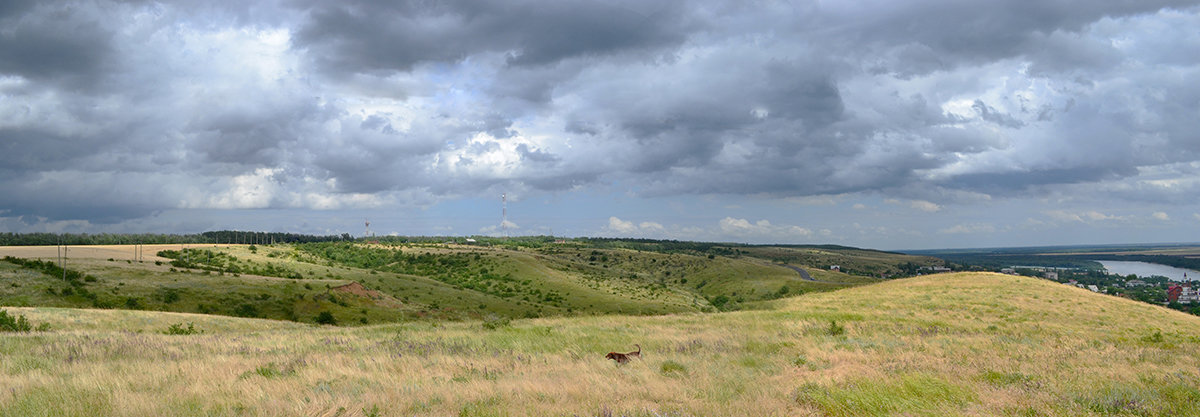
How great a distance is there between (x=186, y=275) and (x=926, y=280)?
8331cm

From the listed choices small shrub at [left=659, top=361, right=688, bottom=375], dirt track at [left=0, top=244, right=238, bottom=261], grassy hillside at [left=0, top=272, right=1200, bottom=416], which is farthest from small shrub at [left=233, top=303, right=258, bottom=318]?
small shrub at [left=659, top=361, right=688, bottom=375]

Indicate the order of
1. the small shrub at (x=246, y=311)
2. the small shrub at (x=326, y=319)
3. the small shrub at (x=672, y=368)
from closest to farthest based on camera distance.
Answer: the small shrub at (x=672, y=368) → the small shrub at (x=326, y=319) → the small shrub at (x=246, y=311)

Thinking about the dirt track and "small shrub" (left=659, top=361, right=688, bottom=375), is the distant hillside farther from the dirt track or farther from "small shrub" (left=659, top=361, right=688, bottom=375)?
"small shrub" (left=659, top=361, right=688, bottom=375)

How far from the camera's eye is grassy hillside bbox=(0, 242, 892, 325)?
54750 millimetres

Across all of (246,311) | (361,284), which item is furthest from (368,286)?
(246,311)

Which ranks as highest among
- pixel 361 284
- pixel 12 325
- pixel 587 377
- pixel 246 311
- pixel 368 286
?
pixel 587 377

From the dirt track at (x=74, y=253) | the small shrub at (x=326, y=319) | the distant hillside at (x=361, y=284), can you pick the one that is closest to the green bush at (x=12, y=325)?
the small shrub at (x=326, y=319)

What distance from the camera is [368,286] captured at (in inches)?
2995

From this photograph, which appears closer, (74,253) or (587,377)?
(587,377)

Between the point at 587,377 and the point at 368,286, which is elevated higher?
the point at 587,377

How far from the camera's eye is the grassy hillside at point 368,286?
5475 cm

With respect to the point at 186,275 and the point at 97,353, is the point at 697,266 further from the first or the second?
the point at 97,353

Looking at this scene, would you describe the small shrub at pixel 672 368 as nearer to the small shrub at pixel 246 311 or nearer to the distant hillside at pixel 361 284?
the distant hillside at pixel 361 284

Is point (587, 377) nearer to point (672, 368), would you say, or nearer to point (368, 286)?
point (672, 368)
